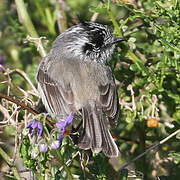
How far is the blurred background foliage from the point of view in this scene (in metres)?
3.86

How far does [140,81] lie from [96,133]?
79 cm

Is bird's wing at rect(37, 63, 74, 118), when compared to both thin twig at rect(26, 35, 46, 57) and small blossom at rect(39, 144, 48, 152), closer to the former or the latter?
thin twig at rect(26, 35, 46, 57)

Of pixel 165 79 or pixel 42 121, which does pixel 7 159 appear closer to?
pixel 42 121

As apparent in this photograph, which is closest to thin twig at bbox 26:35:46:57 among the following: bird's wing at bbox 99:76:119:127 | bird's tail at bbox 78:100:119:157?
bird's wing at bbox 99:76:119:127

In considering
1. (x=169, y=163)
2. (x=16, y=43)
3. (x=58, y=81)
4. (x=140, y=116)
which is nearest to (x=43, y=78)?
(x=58, y=81)

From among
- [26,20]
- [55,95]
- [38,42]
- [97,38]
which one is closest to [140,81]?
[97,38]

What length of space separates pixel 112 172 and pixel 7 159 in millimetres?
949

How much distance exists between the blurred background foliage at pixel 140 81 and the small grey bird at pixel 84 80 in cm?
15

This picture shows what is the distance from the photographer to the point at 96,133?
379 centimetres

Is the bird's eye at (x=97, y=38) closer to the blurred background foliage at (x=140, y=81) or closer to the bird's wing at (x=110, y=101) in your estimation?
the blurred background foliage at (x=140, y=81)

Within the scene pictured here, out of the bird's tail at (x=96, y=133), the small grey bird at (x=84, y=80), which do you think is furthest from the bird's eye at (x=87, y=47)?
the bird's tail at (x=96, y=133)

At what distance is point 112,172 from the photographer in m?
3.93

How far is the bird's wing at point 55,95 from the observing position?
13.7 feet

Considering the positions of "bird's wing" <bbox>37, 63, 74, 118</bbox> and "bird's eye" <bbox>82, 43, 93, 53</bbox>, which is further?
"bird's eye" <bbox>82, 43, 93, 53</bbox>
